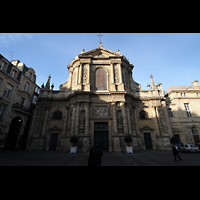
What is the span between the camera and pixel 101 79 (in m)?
22.8

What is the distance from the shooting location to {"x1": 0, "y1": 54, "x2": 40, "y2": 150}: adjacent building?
61.6 feet

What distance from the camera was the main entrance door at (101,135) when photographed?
18.4 meters

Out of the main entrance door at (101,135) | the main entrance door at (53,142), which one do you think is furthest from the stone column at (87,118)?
the main entrance door at (53,142)

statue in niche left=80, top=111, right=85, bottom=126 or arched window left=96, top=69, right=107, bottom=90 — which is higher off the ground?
arched window left=96, top=69, right=107, bottom=90

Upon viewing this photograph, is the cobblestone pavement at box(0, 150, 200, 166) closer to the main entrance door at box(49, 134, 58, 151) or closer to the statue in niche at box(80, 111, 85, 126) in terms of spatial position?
the statue in niche at box(80, 111, 85, 126)

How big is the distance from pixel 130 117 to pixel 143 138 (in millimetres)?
4263

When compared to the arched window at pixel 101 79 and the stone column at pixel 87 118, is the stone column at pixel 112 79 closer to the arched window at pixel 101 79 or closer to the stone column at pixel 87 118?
the arched window at pixel 101 79

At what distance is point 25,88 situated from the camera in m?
24.4

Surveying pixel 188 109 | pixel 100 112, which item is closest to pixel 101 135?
pixel 100 112

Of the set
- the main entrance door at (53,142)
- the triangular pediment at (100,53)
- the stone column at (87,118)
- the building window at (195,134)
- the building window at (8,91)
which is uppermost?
the triangular pediment at (100,53)

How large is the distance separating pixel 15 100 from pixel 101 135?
16.5m

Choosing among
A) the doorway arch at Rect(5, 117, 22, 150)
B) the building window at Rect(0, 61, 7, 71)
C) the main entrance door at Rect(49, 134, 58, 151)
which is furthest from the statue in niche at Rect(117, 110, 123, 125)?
the building window at Rect(0, 61, 7, 71)
